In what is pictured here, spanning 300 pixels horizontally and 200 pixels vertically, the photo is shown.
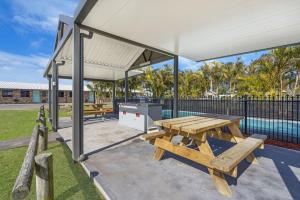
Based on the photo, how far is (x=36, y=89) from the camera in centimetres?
3011

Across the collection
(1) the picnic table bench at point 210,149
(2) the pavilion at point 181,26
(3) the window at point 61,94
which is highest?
(2) the pavilion at point 181,26

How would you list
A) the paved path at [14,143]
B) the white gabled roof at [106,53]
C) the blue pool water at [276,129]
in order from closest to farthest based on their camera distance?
the paved path at [14,143] → the blue pool water at [276,129] → the white gabled roof at [106,53]

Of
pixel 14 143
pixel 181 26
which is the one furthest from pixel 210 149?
pixel 14 143

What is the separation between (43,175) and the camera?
2027mm

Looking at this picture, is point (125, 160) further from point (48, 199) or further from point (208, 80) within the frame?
point (208, 80)

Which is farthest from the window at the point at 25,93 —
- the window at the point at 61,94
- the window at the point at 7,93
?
the window at the point at 61,94

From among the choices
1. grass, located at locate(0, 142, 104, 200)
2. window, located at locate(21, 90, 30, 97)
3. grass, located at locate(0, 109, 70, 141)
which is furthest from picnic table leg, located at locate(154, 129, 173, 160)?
window, located at locate(21, 90, 30, 97)

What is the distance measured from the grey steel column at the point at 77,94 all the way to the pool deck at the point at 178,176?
42cm

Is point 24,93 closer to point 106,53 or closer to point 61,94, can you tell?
point 61,94

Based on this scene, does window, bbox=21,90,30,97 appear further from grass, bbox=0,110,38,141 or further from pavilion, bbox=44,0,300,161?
pavilion, bbox=44,0,300,161

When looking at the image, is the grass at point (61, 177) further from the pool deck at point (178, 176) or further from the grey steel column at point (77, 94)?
the grey steel column at point (77, 94)

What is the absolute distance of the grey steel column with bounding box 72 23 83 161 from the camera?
143 inches

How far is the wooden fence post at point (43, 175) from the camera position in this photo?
1.98 metres

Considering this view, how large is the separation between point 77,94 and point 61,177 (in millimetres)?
1710
